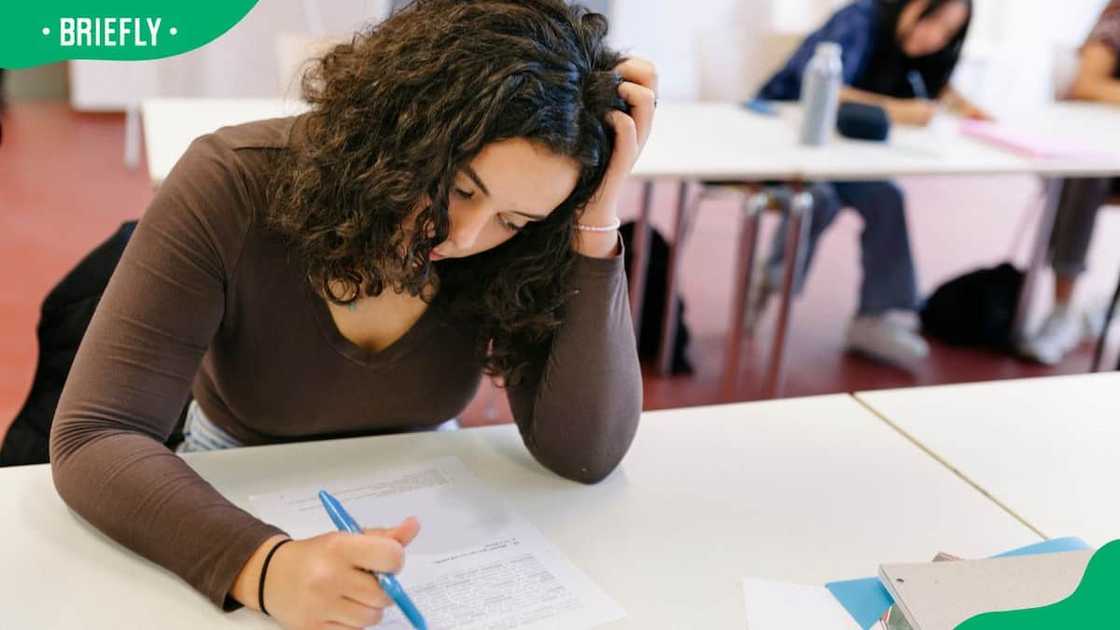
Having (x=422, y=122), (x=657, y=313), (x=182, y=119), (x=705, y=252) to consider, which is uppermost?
(x=422, y=122)

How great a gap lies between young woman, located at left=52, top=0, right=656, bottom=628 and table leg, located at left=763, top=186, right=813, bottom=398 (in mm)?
1454

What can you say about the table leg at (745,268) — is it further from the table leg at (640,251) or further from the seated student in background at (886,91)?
the seated student in background at (886,91)

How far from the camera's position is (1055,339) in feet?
10.6

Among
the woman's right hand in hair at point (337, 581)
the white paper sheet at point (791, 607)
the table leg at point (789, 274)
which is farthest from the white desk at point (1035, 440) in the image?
the table leg at point (789, 274)

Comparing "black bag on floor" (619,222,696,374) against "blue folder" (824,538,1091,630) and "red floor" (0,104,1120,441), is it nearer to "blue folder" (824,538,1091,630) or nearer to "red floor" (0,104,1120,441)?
"red floor" (0,104,1120,441)

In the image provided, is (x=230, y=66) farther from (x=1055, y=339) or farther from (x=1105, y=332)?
(x=1105, y=332)

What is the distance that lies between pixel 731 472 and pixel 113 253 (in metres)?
0.74

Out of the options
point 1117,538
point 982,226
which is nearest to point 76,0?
point 1117,538

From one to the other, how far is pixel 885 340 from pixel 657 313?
0.70 metres

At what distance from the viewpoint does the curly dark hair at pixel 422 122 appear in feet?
2.96

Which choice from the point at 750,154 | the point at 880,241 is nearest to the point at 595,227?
the point at 750,154

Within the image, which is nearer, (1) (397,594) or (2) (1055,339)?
(1) (397,594)

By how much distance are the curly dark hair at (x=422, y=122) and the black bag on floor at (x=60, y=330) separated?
0.36m

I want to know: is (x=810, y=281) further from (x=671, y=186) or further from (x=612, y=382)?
(x=612, y=382)
